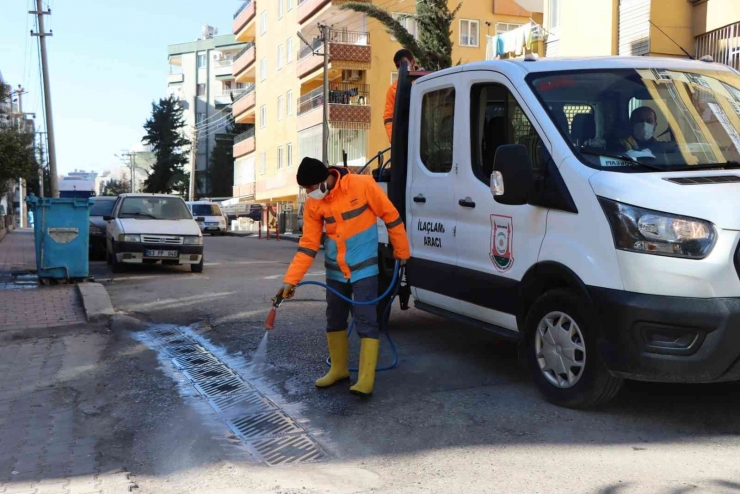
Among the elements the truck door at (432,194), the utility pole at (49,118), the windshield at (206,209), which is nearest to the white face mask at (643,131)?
the truck door at (432,194)

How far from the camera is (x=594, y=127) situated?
529 centimetres

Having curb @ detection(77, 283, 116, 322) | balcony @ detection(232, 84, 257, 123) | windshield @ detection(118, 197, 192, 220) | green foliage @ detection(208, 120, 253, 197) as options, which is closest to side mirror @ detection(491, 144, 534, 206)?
curb @ detection(77, 283, 116, 322)

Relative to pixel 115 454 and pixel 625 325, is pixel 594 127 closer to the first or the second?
pixel 625 325

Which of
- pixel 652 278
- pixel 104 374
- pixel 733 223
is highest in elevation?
pixel 733 223

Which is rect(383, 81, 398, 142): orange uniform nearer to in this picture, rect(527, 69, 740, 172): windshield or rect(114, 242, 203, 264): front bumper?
rect(527, 69, 740, 172): windshield

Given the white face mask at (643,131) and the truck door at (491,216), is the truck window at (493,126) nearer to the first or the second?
the truck door at (491,216)

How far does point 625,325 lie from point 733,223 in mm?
773

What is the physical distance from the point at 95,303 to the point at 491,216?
588 cm

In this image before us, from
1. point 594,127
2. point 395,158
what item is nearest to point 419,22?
point 395,158

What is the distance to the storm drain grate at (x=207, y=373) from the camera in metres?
6.54

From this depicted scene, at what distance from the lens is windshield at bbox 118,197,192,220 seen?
51.5 feet

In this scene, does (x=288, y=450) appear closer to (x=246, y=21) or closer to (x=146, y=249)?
(x=146, y=249)

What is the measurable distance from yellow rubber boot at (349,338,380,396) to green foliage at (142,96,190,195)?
260 feet

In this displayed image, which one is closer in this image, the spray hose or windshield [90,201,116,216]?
the spray hose
